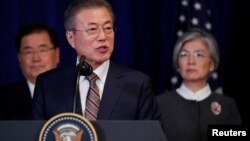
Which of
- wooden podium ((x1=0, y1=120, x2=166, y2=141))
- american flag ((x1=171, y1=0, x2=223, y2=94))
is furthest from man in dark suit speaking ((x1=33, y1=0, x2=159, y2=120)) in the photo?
american flag ((x1=171, y1=0, x2=223, y2=94))

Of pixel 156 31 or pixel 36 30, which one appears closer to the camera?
pixel 36 30

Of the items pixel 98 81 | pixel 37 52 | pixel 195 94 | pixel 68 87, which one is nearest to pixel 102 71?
pixel 98 81

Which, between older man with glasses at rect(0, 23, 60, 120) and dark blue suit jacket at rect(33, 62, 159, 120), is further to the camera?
older man with glasses at rect(0, 23, 60, 120)

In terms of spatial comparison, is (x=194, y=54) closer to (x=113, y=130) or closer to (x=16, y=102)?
(x=16, y=102)

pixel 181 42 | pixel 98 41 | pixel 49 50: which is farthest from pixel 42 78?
pixel 181 42

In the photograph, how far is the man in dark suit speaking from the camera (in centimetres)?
229

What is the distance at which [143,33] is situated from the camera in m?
4.00

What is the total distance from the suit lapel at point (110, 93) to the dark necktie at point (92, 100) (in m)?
0.02

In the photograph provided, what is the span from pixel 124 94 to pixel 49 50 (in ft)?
3.40

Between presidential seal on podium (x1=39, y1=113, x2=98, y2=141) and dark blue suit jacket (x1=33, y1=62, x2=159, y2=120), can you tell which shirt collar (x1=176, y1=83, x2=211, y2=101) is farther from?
presidential seal on podium (x1=39, y1=113, x2=98, y2=141)

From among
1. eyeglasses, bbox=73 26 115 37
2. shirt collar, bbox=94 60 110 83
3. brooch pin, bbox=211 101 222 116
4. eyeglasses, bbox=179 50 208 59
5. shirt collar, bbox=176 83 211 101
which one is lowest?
brooch pin, bbox=211 101 222 116

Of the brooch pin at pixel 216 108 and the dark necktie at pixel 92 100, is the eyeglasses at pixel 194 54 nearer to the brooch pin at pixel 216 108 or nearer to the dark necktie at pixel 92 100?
the brooch pin at pixel 216 108

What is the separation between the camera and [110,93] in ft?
7.60

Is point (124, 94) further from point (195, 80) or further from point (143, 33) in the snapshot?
point (143, 33)
